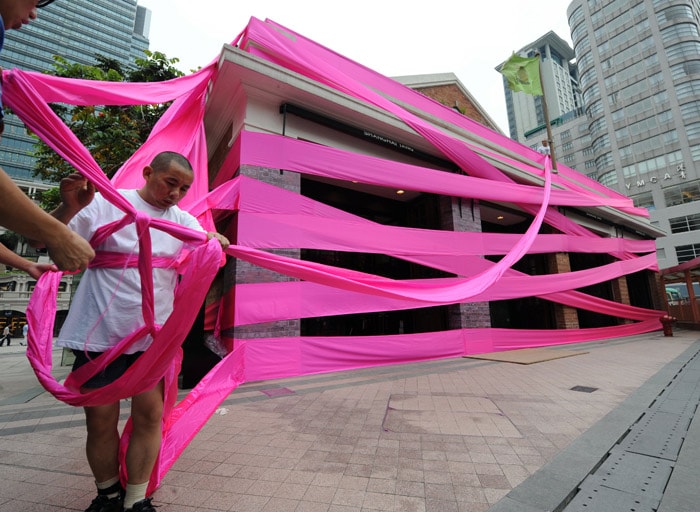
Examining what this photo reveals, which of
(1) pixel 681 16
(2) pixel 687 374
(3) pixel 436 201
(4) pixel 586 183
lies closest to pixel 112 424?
(2) pixel 687 374

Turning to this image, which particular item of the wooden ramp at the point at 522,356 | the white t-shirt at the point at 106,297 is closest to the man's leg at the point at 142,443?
the white t-shirt at the point at 106,297

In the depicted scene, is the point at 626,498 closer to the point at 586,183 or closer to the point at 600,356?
the point at 600,356

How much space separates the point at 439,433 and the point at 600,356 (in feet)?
20.7

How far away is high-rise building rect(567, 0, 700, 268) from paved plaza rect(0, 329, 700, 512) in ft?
150

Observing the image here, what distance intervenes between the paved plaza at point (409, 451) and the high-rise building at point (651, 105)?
150ft

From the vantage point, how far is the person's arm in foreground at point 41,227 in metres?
0.91

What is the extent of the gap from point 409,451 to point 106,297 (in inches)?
88.1

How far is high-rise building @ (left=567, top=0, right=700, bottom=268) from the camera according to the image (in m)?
36.8

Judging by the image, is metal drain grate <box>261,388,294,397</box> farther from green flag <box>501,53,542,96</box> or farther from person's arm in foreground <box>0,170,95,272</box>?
green flag <box>501,53,542,96</box>

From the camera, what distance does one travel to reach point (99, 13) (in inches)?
3615

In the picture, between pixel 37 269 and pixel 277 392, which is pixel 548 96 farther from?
pixel 37 269

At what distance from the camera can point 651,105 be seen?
134 feet

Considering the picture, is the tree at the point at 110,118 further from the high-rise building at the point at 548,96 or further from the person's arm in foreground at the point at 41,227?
the high-rise building at the point at 548,96

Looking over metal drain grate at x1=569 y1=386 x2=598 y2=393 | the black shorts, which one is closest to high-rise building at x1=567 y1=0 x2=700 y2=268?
metal drain grate at x1=569 y1=386 x2=598 y2=393
